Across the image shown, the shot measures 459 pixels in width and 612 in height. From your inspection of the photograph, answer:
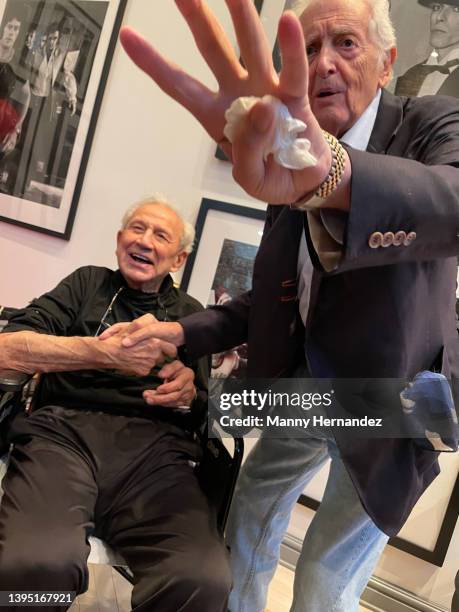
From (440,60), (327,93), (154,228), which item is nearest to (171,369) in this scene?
(154,228)

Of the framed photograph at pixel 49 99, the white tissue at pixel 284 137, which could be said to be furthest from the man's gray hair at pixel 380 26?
the framed photograph at pixel 49 99

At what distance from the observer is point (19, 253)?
221 centimetres

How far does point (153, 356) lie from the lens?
1177mm

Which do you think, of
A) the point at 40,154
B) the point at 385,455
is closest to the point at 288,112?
the point at 385,455

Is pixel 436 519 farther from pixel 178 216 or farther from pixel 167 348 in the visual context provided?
pixel 178 216

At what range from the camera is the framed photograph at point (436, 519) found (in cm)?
165

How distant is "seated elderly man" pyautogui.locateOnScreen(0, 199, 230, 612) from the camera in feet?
3.17

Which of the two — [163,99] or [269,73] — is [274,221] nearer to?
[269,73]

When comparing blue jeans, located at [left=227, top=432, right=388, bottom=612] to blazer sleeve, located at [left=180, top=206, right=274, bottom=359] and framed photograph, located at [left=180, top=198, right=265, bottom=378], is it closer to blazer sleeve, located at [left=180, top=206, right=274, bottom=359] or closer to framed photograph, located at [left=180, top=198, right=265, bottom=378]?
blazer sleeve, located at [left=180, top=206, right=274, bottom=359]

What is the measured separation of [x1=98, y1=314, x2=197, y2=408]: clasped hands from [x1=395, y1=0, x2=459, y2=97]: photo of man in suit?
1323 mm

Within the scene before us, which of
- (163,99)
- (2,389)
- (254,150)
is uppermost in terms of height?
(163,99)

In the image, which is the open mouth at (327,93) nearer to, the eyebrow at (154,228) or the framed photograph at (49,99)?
the eyebrow at (154,228)

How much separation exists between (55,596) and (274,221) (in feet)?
2.90

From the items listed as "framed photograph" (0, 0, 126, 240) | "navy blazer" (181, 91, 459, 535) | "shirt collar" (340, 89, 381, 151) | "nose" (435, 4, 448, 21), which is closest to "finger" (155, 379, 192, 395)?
"navy blazer" (181, 91, 459, 535)
